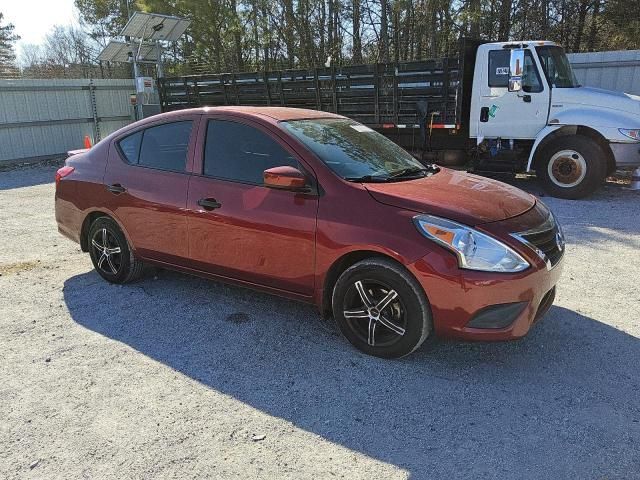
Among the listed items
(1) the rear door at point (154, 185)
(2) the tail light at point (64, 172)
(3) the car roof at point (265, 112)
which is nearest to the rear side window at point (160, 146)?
(1) the rear door at point (154, 185)

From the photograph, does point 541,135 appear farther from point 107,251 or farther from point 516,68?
point 107,251

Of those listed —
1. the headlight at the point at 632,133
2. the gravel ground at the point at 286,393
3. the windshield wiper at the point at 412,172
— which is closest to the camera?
the gravel ground at the point at 286,393

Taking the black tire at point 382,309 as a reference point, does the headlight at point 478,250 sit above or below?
above

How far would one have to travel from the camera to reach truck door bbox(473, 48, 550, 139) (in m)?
8.88

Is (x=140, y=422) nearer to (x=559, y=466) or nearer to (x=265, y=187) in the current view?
(x=265, y=187)

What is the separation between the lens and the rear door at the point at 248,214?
376 cm

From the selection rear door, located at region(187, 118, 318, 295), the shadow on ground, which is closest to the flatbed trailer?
the shadow on ground

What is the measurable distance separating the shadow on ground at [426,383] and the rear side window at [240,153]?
3.80ft

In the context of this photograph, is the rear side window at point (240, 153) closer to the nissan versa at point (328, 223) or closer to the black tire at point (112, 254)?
the nissan versa at point (328, 223)

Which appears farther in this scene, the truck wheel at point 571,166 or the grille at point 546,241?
the truck wheel at point 571,166

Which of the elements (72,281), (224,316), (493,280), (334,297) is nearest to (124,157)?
(72,281)

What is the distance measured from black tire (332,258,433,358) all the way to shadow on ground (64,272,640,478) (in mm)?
142

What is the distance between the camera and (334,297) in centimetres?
368

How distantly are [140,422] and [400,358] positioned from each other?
167 cm
